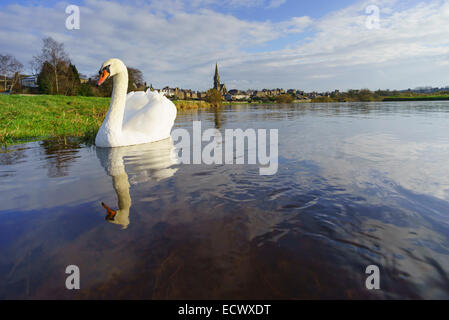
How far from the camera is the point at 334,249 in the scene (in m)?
2.15

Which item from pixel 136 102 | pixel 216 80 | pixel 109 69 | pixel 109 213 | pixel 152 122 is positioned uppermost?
pixel 216 80

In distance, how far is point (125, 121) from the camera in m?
8.28

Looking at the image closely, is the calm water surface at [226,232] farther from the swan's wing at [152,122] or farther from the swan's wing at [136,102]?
the swan's wing at [136,102]

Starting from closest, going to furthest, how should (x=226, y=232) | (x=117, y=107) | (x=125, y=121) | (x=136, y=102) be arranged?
(x=226, y=232)
(x=117, y=107)
(x=125, y=121)
(x=136, y=102)

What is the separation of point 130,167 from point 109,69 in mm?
3601

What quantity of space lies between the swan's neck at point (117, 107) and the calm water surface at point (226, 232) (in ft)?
7.91

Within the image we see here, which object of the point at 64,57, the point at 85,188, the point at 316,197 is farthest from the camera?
the point at 64,57
